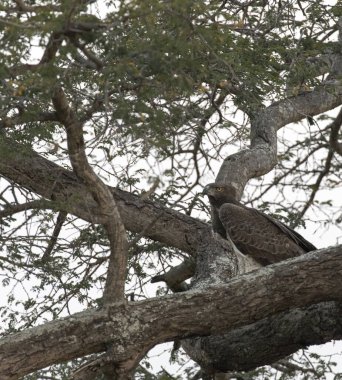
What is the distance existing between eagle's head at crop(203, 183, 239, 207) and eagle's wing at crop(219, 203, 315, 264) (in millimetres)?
288

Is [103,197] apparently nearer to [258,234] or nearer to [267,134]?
[258,234]

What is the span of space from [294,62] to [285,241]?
1585mm

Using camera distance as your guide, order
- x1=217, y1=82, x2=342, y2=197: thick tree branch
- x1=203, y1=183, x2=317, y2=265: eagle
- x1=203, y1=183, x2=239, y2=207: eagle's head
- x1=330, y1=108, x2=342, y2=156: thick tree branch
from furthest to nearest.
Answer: x1=330, y1=108, x2=342, y2=156: thick tree branch
x1=217, y1=82, x2=342, y2=197: thick tree branch
x1=203, y1=183, x2=239, y2=207: eagle's head
x1=203, y1=183, x2=317, y2=265: eagle

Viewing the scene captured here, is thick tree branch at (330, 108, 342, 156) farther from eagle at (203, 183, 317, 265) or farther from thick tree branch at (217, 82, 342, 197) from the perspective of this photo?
eagle at (203, 183, 317, 265)

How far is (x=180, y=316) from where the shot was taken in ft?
21.2

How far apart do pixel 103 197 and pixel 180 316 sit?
3.17 ft

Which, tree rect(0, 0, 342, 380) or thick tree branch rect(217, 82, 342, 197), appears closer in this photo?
tree rect(0, 0, 342, 380)

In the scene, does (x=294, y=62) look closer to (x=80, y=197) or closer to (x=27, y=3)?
(x=80, y=197)

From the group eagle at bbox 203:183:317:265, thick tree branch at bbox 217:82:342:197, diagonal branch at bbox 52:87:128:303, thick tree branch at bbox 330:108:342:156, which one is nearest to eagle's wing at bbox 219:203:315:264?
eagle at bbox 203:183:317:265

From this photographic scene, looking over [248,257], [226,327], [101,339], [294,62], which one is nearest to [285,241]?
[248,257]

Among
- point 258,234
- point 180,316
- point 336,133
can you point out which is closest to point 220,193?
point 258,234

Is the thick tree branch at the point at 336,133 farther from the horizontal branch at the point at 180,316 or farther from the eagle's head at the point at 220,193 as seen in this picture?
the horizontal branch at the point at 180,316

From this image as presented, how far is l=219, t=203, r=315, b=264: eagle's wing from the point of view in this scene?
28.0 feet

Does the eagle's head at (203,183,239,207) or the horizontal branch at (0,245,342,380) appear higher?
the eagle's head at (203,183,239,207)
